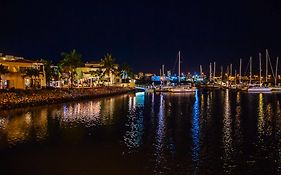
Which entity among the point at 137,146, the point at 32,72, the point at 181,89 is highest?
the point at 32,72

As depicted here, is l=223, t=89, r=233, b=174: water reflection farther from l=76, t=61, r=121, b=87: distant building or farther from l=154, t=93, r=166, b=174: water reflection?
l=76, t=61, r=121, b=87: distant building

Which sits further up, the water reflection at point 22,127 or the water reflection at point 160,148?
the water reflection at point 22,127

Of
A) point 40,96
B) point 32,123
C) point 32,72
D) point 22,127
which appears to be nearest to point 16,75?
point 32,72

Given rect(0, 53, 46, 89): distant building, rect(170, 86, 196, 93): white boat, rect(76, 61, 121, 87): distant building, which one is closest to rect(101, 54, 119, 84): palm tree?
rect(76, 61, 121, 87): distant building

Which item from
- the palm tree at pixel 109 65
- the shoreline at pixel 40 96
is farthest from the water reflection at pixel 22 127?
the palm tree at pixel 109 65

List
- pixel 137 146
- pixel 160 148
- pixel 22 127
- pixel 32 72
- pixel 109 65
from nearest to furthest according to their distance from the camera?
pixel 160 148 → pixel 137 146 → pixel 22 127 → pixel 32 72 → pixel 109 65

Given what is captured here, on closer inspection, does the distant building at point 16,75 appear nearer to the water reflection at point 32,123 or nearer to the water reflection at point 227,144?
the water reflection at point 32,123

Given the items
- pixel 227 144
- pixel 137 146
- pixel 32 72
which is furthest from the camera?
pixel 32 72

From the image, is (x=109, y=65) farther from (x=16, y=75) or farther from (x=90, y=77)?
(x=16, y=75)

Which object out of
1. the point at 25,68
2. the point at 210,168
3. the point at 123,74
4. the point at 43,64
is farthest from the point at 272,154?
the point at 123,74

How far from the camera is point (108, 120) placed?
46.9 meters

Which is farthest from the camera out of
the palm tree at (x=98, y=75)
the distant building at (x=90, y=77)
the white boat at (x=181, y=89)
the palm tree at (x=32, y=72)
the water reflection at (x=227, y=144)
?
the palm tree at (x=98, y=75)

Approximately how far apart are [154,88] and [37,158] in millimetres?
112536

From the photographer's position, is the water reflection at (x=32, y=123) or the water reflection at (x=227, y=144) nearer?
the water reflection at (x=227, y=144)
